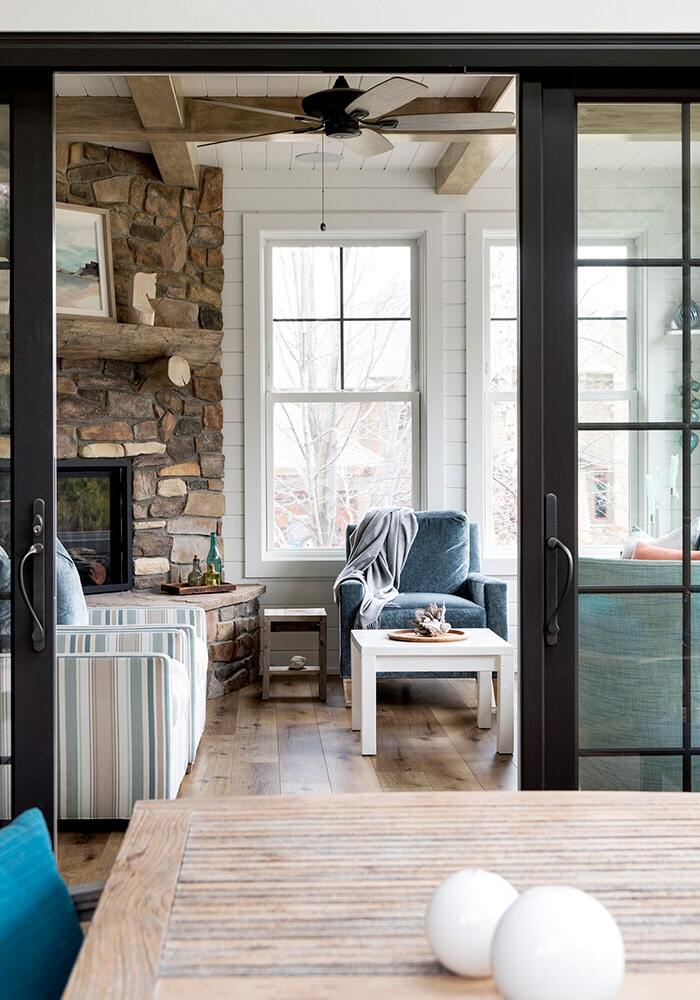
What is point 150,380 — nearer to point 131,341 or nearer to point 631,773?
point 131,341

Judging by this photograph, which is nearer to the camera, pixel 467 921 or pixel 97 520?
pixel 467 921

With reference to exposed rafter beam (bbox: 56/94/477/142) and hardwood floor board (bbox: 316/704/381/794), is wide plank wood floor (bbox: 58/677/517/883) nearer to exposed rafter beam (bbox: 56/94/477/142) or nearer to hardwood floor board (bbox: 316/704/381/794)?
hardwood floor board (bbox: 316/704/381/794)

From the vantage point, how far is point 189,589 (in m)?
5.83

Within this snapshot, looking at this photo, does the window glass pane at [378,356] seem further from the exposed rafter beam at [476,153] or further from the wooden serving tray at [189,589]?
the wooden serving tray at [189,589]

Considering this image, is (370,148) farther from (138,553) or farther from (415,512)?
(138,553)

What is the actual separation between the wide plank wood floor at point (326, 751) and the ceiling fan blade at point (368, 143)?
2.78 m

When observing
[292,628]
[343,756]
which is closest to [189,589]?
[292,628]

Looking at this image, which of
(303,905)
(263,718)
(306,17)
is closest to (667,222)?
(306,17)

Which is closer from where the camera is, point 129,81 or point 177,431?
point 129,81

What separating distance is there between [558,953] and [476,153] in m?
5.26

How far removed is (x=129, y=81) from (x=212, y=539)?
8.79 ft

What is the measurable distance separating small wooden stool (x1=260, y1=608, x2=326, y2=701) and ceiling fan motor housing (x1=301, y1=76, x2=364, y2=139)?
2581mm

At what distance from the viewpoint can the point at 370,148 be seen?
4.64 m

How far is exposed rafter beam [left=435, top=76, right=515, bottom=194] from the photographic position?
4.77 m
